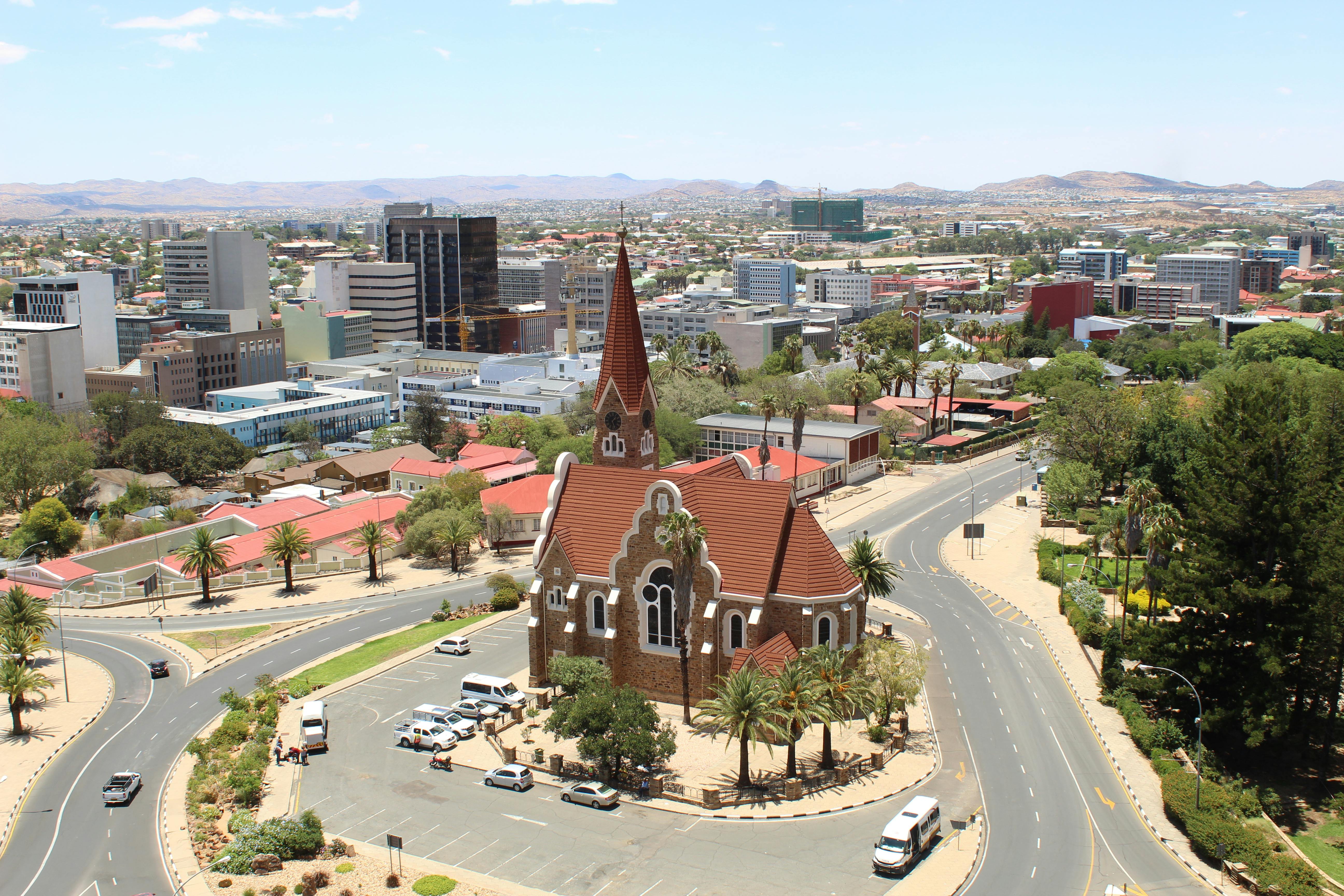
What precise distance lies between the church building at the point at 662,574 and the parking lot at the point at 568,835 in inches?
286

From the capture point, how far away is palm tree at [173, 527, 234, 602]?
288 feet

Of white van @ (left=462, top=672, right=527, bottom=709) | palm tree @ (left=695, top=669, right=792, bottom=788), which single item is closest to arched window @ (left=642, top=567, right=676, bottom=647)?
white van @ (left=462, top=672, right=527, bottom=709)

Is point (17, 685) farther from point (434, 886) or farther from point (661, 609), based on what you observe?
point (661, 609)

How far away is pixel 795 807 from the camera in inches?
1981

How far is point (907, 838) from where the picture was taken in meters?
44.6

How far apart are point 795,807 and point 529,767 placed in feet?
42.2

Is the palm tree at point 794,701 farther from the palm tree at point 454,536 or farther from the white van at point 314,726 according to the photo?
the palm tree at point 454,536

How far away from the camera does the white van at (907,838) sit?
4422 cm

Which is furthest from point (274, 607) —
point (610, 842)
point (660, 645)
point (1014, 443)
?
point (1014, 443)

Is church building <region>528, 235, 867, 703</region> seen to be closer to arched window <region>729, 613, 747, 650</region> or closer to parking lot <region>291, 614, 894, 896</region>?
arched window <region>729, 613, 747, 650</region>

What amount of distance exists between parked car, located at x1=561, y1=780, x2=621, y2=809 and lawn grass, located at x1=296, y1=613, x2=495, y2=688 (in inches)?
844

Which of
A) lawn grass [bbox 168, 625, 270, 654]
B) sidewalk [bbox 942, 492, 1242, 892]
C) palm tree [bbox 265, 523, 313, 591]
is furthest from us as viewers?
palm tree [bbox 265, 523, 313, 591]

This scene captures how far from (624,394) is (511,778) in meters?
23.2

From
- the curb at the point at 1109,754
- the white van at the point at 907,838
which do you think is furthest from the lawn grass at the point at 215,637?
the curb at the point at 1109,754
